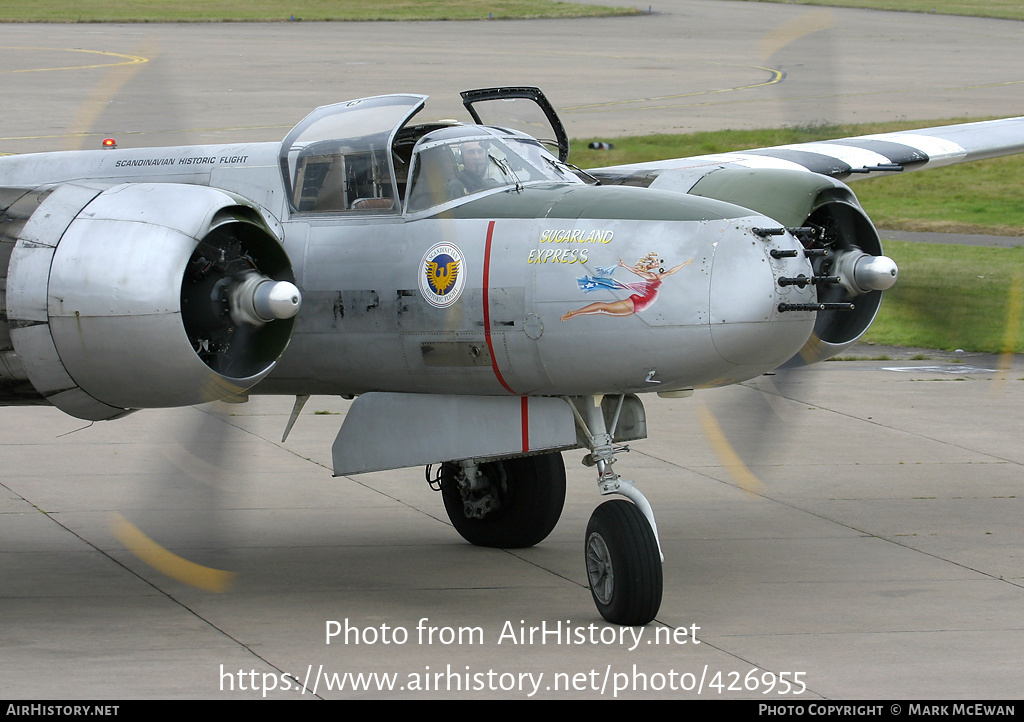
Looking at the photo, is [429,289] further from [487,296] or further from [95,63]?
[95,63]


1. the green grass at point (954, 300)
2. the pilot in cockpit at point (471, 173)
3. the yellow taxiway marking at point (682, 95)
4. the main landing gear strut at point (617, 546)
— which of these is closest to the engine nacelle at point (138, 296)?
the pilot in cockpit at point (471, 173)

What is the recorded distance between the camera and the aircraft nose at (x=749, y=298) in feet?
27.2

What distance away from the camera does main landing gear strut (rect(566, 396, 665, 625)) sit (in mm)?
8672

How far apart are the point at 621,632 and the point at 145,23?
56.9 meters

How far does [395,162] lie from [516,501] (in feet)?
9.60

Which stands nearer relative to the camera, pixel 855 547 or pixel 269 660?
pixel 269 660

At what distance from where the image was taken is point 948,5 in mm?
Answer: 80062

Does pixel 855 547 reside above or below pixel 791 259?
below

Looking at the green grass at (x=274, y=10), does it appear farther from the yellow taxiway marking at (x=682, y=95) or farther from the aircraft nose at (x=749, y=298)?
the aircraft nose at (x=749, y=298)

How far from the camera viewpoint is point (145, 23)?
199 feet

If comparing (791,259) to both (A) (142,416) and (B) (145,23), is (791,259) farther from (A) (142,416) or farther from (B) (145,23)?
(B) (145,23)

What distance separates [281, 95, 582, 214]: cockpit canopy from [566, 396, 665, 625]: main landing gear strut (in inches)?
63.8

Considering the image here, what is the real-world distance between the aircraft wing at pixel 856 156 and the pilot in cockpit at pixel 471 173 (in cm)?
217
